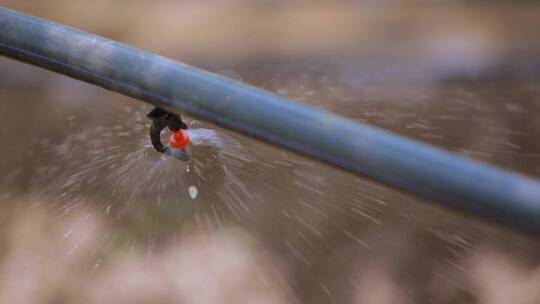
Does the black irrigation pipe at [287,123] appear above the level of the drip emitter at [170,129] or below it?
above

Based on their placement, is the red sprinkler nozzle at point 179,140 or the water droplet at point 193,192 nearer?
the red sprinkler nozzle at point 179,140

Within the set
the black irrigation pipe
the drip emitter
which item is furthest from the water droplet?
the black irrigation pipe

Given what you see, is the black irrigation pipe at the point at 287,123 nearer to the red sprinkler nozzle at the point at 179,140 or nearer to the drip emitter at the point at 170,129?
the drip emitter at the point at 170,129

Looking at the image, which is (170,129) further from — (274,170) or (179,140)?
(274,170)

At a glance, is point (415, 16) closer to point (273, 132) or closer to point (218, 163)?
point (218, 163)

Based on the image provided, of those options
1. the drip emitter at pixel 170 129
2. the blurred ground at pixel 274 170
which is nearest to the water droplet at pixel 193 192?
the blurred ground at pixel 274 170

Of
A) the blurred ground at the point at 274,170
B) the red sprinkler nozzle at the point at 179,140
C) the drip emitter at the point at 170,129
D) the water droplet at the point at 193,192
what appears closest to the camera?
the drip emitter at the point at 170,129

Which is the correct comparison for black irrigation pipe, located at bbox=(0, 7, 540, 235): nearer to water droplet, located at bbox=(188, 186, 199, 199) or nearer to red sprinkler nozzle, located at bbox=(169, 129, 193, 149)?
red sprinkler nozzle, located at bbox=(169, 129, 193, 149)
